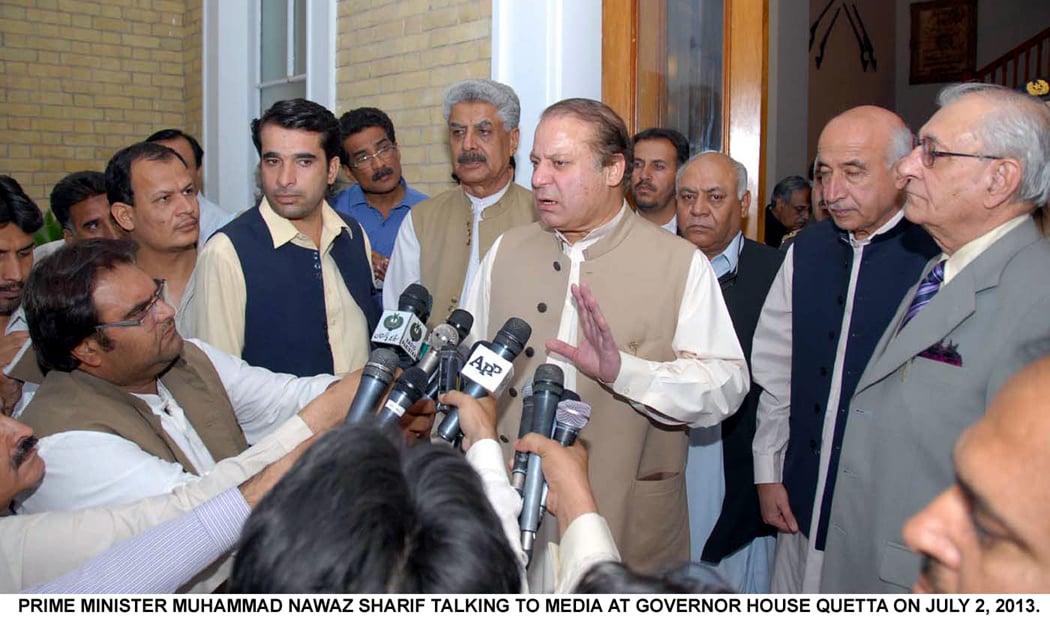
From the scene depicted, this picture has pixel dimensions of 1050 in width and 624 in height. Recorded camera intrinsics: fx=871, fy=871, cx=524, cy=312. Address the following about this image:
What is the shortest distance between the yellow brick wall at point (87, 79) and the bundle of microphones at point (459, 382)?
6744 millimetres

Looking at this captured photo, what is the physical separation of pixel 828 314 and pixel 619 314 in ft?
2.49

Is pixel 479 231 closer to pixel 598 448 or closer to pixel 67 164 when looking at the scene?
pixel 598 448

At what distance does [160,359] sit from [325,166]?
1386 mm

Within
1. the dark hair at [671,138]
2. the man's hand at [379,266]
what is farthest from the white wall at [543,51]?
the man's hand at [379,266]

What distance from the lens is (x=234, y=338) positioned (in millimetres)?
3076

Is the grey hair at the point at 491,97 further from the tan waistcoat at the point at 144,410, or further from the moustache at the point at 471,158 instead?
the tan waistcoat at the point at 144,410

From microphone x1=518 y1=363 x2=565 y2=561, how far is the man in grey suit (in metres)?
0.88

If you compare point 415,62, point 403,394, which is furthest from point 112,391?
point 415,62

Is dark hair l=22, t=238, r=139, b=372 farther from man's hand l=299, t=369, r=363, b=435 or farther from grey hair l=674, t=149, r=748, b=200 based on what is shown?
grey hair l=674, t=149, r=748, b=200

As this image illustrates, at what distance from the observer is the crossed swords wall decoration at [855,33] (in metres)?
9.89

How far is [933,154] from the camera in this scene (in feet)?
7.27

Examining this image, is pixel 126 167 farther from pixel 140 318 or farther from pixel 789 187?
pixel 789 187

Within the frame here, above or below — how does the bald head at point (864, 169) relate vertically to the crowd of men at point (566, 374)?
above

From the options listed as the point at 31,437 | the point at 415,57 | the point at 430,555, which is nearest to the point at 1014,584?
the point at 430,555
